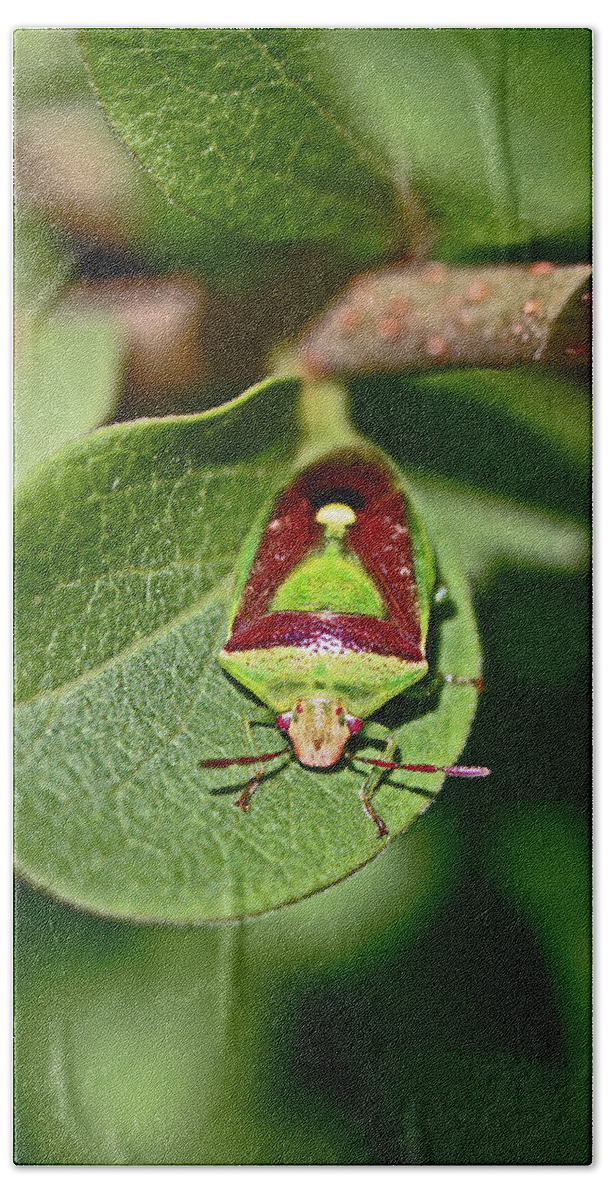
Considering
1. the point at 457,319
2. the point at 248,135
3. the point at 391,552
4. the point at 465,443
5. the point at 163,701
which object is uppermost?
the point at 248,135

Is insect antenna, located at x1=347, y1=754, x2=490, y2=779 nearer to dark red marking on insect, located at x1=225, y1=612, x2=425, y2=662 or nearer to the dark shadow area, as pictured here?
dark red marking on insect, located at x1=225, y1=612, x2=425, y2=662

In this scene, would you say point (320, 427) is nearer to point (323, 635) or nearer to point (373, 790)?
point (323, 635)

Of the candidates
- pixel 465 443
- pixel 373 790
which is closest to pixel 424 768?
pixel 373 790

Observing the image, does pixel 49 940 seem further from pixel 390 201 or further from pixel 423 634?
pixel 390 201

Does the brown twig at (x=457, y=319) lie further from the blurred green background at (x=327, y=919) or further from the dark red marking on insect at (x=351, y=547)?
the dark red marking on insect at (x=351, y=547)

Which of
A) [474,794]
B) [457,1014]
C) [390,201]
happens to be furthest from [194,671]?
[390,201]

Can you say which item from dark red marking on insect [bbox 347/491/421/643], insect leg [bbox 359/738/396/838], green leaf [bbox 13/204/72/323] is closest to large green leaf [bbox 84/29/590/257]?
green leaf [bbox 13/204/72/323]
